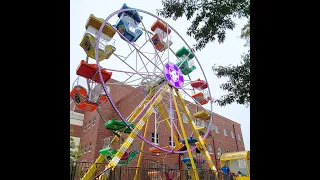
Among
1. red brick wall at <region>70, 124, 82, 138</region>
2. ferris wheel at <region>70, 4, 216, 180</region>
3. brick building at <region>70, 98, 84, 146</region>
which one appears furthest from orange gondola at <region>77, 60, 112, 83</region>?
red brick wall at <region>70, 124, 82, 138</region>

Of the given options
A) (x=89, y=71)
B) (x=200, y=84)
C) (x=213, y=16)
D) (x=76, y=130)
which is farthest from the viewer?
(x=76, y=130)

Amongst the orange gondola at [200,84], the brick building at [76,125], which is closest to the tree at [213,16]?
the orange gondola at [200,84]

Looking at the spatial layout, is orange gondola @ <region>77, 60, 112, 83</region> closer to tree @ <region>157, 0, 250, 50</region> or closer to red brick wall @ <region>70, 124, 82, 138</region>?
tree @ <region>157, 0, 250, 50</region>

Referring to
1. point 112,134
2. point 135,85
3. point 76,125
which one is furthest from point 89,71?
point 76,125

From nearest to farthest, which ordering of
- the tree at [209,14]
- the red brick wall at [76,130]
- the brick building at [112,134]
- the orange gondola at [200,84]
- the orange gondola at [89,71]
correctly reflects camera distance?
the tree at [209,14]
the orange gondola at [89,71]
the orange gondola at [200,84]
the brick building at [112,134]
the red brick wall at [76,130]

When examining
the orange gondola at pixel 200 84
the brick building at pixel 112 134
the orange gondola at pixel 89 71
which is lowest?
the brick building at pixel 112 134

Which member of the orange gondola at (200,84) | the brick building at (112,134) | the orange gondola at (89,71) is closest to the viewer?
the orange gondola at (89,71)

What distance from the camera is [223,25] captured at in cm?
546

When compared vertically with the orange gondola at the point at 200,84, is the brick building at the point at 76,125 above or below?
below

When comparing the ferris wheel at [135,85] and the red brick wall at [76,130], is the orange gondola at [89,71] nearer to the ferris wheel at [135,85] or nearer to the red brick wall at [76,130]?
the ferris wheel at [135,85]

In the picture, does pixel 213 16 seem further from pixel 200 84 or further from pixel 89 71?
pixel 200 84
